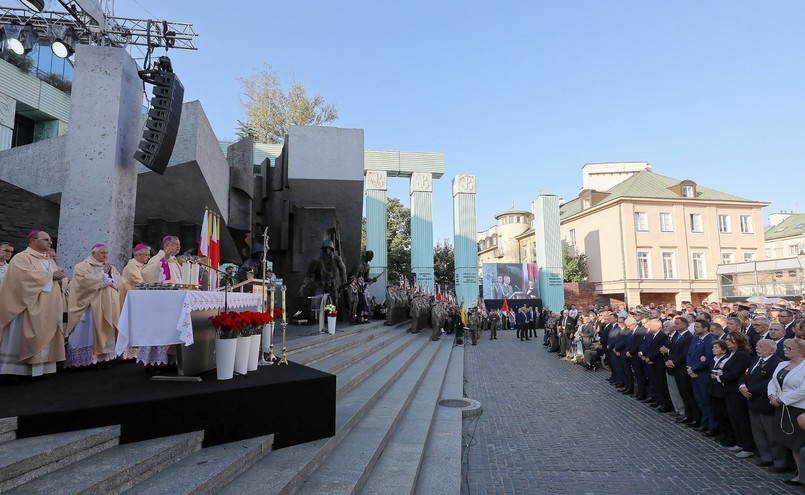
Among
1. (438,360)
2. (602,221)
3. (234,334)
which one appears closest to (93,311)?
(234,334)

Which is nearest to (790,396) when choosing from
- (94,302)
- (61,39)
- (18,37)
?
(94,302)

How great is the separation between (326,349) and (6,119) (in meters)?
17.8

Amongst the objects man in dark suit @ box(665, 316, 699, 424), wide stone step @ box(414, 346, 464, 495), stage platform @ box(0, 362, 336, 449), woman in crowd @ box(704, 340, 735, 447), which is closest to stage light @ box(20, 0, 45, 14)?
stage platform @ box(0, 362, 336, 449)

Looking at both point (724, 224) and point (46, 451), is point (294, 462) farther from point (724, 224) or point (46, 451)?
point (724, 224)

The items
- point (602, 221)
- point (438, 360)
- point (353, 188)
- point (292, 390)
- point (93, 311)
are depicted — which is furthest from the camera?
point (602, 221)

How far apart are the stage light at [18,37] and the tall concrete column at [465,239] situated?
70.1ft

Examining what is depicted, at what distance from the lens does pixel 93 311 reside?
5406 mm

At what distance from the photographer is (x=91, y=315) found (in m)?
5.41

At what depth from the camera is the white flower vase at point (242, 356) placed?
460 centimetres

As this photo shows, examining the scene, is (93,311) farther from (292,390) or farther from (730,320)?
(730,320)

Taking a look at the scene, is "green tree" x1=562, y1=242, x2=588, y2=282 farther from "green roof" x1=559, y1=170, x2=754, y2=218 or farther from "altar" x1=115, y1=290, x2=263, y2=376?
"altar" x1=115, y1=290, x2=263, y2=376

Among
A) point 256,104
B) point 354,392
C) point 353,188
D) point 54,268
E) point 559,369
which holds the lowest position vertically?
point 559,369

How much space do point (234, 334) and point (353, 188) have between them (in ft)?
35.9

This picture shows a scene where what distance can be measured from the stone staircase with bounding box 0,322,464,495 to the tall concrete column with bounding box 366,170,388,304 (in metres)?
18.2
